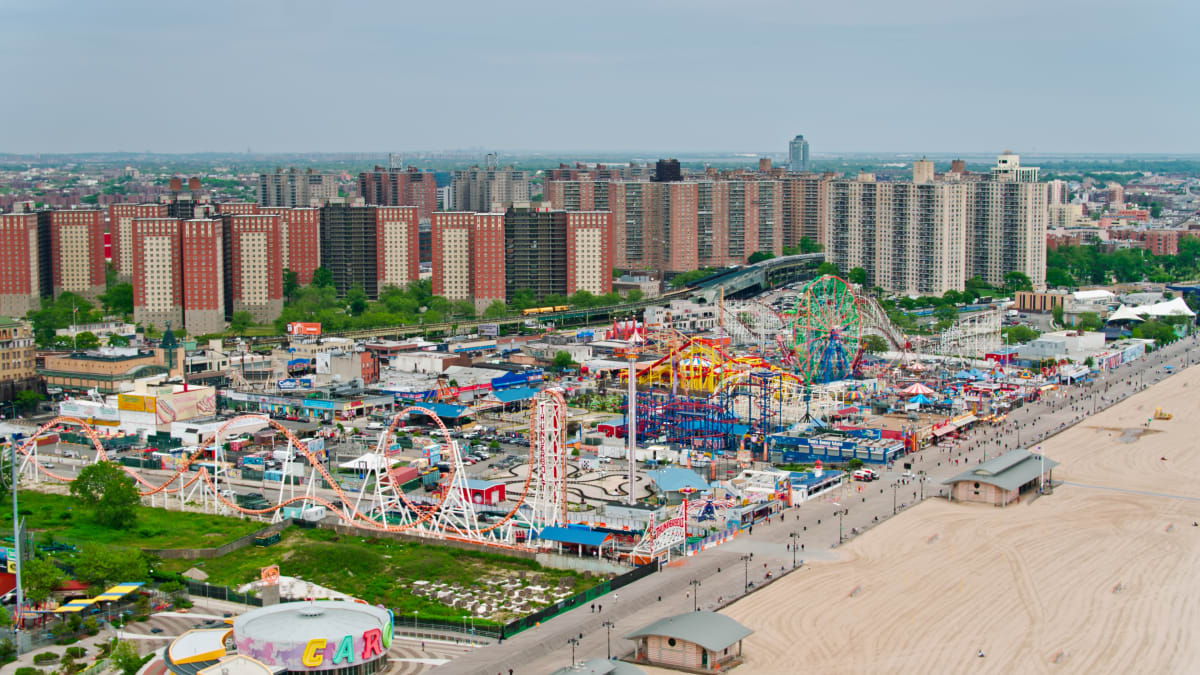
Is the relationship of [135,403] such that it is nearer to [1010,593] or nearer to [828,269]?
[1010,593]

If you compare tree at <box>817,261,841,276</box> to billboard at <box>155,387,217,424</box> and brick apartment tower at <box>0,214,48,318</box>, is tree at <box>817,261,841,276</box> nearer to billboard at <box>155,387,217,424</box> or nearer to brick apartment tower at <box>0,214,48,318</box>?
brick apartment tower at <box>0,214,48,318</box>

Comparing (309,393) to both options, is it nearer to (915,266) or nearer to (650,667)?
(650,667)

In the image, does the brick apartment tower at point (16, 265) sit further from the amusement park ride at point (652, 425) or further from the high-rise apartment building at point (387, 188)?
the high-rise apartment building at point (387, 188)

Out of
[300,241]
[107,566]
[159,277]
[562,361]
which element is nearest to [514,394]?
[562,361]

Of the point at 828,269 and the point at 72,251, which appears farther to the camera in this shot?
the point at 828,269

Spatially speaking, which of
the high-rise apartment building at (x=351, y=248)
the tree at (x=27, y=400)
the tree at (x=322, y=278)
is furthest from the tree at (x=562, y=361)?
the high-rise apartment building at (x=351, y=248)

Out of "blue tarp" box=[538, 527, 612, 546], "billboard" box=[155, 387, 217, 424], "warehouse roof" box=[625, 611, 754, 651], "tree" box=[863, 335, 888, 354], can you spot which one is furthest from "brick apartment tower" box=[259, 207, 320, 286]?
"warehouse roof" box=[625, 611, 754, 651]
